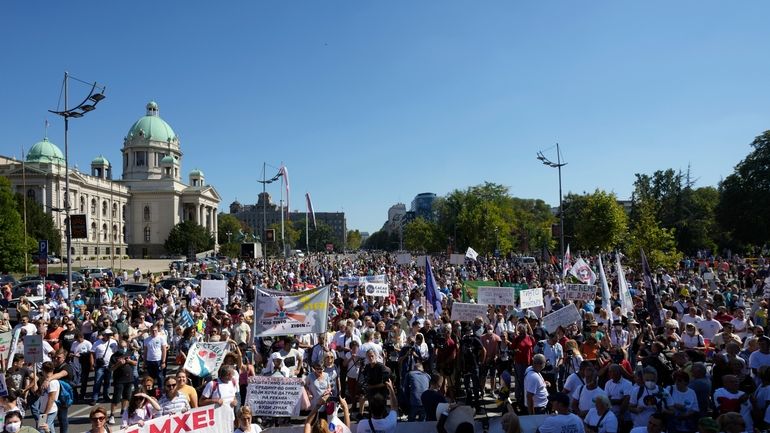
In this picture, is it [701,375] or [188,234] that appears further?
[188,234]

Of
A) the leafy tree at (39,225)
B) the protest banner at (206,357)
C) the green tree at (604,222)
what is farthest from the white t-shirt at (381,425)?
the leafy tree at (39,225)

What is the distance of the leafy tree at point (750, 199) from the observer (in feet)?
194

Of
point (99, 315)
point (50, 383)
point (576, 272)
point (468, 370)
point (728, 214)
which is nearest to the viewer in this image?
point (50, 383)

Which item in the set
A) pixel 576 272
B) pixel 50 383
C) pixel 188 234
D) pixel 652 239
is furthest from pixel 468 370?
pixel 188 234

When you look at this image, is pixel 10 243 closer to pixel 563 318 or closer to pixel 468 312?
pixel 468 312

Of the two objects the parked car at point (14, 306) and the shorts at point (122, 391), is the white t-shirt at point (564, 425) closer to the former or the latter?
the shorts at point (122, 391)

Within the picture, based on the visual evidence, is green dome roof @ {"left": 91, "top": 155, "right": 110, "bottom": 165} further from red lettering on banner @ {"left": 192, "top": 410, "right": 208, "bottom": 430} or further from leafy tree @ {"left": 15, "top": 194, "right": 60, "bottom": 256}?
red lettering on banner @ {"left": 192, "top": 410, "right": 208, "bottom": 430}

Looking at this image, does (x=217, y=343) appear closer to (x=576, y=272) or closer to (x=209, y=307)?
(x=209, y=307)

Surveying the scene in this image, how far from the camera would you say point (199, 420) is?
7730 mm

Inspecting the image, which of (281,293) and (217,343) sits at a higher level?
(281,293)

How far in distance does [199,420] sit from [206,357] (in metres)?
3.38

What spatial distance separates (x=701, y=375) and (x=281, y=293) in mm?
7111

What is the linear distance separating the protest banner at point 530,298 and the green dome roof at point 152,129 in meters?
125

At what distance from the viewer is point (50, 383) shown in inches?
368
